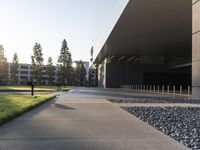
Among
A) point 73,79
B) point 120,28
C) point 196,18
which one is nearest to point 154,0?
point 196,18

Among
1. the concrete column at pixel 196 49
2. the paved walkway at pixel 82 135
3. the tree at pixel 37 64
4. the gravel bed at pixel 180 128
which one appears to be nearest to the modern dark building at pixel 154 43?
the concrete column at pixel 196 49

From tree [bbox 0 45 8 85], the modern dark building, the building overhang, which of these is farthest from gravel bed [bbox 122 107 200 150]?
tree [bbox 0 45 8 85]

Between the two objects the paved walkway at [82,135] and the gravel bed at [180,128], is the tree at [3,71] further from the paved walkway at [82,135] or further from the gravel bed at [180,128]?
the paved walkway at [82,135]

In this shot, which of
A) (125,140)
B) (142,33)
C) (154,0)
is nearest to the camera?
(125,140)

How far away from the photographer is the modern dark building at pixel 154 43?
25.3 m

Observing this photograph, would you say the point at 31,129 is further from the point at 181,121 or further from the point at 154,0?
the point at 154,0

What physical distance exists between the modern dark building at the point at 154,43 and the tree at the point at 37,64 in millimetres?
38767

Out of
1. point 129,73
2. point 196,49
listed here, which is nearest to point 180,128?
point 196,49

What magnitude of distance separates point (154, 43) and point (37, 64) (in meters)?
63.5

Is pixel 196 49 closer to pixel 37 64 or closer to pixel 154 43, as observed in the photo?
pixel 154 43

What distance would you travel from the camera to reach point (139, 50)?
55500 millimetres

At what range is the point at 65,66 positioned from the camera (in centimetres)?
10838

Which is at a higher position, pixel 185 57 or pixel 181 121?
pixel 185 57

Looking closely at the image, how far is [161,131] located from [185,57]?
59083mm
